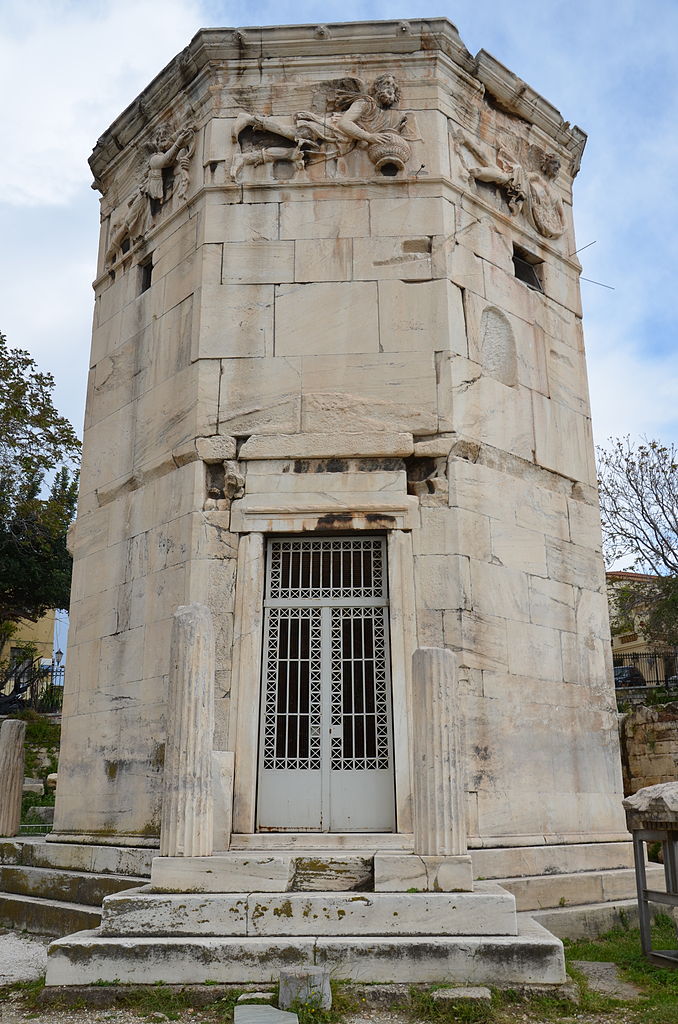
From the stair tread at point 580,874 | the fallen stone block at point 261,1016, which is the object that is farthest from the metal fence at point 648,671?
the fallen stone block at point 261,1016

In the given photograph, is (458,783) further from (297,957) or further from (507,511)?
(507,511)

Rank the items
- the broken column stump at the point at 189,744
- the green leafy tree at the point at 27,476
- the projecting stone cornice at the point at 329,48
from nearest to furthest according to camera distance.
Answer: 1. the broken column stump at the point at 189,744
2. the projecting stone cornice at the point at 329,48
3. the green leafy tree at the point at 27,476

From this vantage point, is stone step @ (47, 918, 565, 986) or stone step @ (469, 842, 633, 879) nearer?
stone step @ (47, 918, 565, 986)

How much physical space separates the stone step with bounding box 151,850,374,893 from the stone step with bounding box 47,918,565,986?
506 mm

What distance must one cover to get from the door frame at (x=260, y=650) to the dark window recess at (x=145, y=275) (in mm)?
4219

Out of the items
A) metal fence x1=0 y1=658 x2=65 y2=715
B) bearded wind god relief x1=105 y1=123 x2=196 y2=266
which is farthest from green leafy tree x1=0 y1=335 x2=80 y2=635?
bearded wind god relief x1=105 y1=123 x2=196 y2=266

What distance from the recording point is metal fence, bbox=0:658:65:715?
2844cm

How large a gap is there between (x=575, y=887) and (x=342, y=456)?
16.3 feet

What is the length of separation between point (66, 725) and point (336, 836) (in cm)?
421

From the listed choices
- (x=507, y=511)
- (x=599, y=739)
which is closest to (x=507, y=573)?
(x=507, y=511)

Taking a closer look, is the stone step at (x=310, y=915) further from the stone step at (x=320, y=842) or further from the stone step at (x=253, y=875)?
the stone step at (x=320, y=842)

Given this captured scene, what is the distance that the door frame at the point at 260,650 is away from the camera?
28.8 ft

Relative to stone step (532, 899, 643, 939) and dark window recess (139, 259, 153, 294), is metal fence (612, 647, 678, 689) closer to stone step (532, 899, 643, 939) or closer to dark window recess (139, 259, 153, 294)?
stone step (532, 899, 643, 939)

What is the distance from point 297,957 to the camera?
20.4 feet
